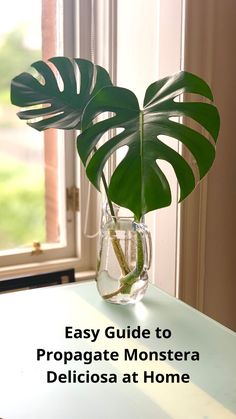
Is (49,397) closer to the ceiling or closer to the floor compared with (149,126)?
closer to the floor

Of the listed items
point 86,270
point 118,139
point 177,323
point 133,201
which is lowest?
point 86,270

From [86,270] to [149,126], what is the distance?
0.92 m

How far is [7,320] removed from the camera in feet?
3.63

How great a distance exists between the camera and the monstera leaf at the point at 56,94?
3.66ft

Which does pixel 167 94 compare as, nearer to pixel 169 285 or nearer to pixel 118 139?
pixel 118 139

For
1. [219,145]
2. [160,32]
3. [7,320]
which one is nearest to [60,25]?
[160,32]

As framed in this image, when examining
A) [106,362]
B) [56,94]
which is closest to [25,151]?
[56,94]

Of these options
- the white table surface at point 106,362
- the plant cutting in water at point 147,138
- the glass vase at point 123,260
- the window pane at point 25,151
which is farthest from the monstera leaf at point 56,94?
the window pane at point 25,151

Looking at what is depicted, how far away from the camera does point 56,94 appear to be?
44.4 inches

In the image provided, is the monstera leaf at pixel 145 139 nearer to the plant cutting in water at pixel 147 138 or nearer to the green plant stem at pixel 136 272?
the plant cutting in water at pixel 147 138

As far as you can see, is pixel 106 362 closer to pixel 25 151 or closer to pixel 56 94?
pixel 56 94

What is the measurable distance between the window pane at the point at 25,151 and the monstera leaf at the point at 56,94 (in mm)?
508

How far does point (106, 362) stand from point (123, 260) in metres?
0.25

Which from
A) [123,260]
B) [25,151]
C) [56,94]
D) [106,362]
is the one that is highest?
[56,94]
